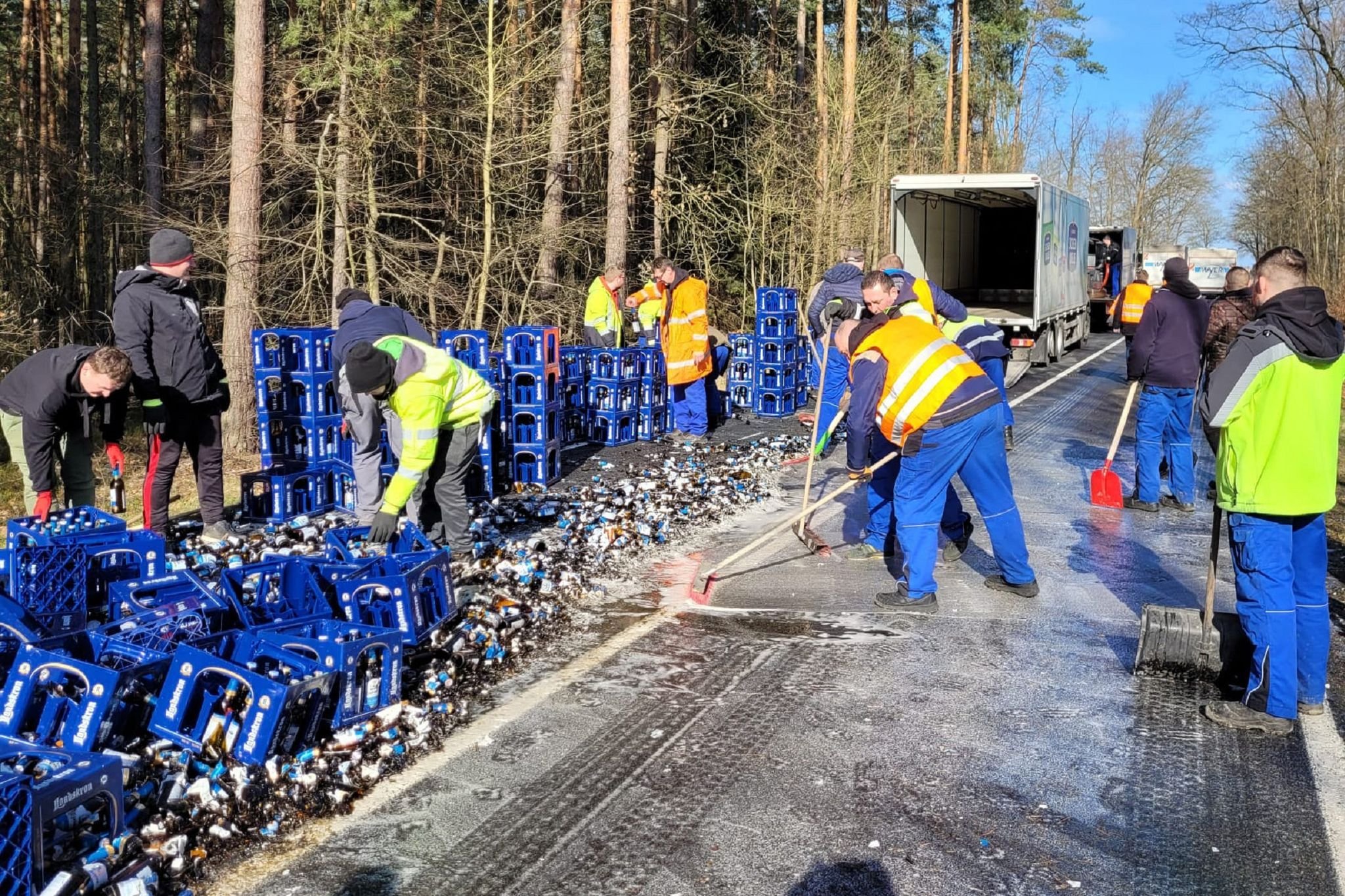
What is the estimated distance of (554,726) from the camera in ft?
15.9

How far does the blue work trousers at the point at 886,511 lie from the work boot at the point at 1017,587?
771 millimetres

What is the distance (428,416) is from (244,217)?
6600 millimetres

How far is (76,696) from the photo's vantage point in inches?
165

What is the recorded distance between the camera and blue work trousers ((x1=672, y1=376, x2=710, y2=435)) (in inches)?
516

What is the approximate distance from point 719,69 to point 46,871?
25812 millimetres

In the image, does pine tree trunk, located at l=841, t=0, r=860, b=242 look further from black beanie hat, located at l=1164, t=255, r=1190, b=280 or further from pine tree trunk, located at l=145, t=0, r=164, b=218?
black beanie hat, located at l=1164, t=255, r=1190, b=280

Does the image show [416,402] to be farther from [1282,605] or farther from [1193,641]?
[1282,605]

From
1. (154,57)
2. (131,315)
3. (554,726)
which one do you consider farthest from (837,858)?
(154,57)

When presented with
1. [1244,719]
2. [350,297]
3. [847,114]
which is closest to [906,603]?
[1244,719]

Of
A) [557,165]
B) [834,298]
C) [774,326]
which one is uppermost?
[557,165]

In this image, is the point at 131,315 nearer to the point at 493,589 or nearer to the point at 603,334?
the point at 493,589

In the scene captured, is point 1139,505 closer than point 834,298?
Yes

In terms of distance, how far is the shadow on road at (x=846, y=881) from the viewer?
11.6 ft

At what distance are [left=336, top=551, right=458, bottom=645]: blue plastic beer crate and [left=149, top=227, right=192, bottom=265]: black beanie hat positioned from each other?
10.4ft
